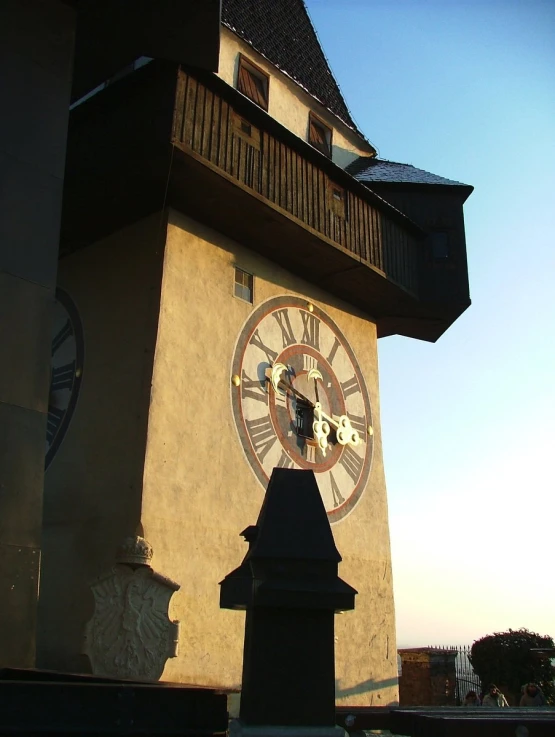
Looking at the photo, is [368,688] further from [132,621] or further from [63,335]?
[63,335]

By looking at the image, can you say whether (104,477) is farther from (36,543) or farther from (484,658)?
(484,658)

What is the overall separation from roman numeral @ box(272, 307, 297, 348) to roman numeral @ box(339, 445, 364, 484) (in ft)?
6.15

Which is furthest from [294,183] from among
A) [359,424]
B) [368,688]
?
[368,688]

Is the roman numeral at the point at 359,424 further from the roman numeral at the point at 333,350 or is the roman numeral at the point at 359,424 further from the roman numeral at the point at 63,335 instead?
the roman numeral at the point at 63,335

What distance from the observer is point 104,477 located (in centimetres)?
981

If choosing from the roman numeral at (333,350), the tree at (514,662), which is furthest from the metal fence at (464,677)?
the roman numeral at (333,350)

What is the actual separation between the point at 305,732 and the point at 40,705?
49.3 inches

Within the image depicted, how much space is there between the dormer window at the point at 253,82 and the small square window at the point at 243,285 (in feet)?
9.89

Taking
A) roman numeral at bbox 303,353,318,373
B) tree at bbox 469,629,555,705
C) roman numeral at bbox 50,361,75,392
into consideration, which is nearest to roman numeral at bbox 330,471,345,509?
roman numeral at bbox 303,353,318,373

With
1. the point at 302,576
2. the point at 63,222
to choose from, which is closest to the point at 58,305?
the point at 63,222

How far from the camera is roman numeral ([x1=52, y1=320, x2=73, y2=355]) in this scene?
1152 cm

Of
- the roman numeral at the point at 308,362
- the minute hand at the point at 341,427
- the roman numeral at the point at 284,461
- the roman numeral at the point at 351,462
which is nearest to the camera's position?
the roman numeral at the point at 284,461

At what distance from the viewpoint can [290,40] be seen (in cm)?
1463

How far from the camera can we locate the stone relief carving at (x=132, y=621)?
339 inches
